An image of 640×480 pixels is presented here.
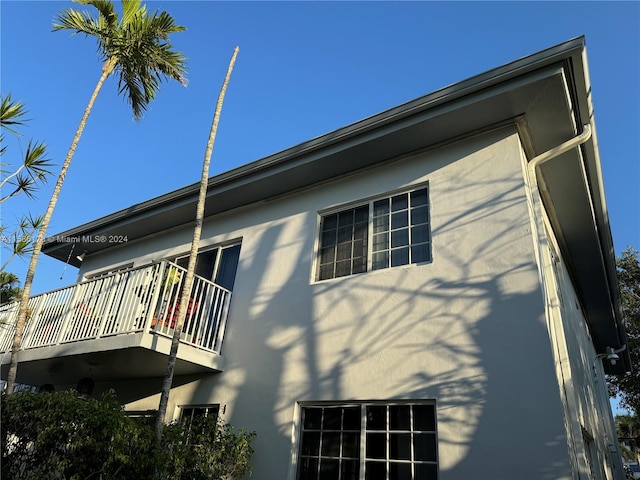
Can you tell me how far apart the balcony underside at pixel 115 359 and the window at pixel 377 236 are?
92.4 inches

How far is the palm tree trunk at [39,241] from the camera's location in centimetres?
578

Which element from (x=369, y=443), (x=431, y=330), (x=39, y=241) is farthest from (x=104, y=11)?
(x=369, y=443)

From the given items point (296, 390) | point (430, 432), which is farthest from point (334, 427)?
Answer: point (430, 432)

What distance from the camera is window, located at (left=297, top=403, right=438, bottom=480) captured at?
4706 millimetres

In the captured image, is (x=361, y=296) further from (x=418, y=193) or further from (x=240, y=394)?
(x=240, y=394)

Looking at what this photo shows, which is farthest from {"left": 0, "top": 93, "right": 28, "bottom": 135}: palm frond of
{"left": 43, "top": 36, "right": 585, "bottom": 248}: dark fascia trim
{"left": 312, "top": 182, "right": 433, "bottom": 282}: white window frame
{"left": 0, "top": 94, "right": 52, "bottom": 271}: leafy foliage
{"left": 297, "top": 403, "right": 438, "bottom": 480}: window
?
{"left": 297, "top": 403, "right": 438, "bottom": 480}: window

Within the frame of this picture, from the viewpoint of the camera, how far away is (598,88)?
5684 millimetres

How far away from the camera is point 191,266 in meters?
5.86

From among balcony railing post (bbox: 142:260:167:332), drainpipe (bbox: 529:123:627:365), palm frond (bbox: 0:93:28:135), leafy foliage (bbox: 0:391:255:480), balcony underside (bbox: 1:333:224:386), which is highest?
drainpipe (bbox: 529:123:627:365)

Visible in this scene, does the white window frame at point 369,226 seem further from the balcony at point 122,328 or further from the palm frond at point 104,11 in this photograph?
the palm frond at point 104,11

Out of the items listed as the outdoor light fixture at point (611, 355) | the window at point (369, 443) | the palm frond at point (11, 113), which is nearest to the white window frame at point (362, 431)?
Answer: the window at point (369, 443)

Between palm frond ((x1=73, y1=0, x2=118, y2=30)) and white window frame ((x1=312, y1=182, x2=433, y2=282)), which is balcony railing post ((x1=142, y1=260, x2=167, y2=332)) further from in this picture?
palm frond ((x1=73, y1=0, x2=118, y2=30))

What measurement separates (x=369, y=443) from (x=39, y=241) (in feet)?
17.7

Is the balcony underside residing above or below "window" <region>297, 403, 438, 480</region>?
above
